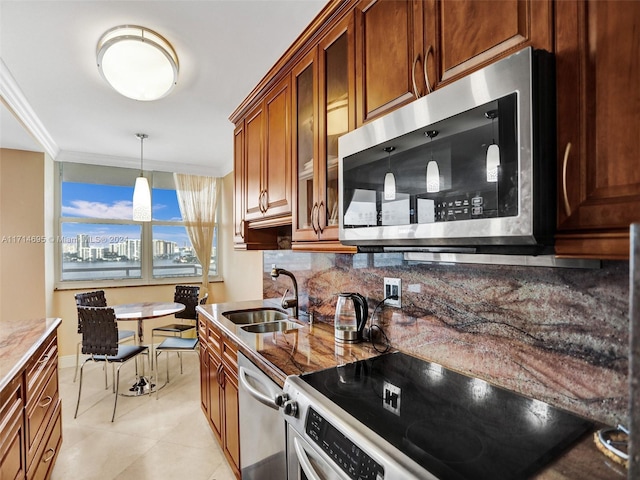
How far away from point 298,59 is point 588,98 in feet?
4.70

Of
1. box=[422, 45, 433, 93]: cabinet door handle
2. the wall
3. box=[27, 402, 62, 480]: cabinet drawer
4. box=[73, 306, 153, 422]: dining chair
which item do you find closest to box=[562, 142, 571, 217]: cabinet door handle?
box=[422, 45, 433, 93]: cabinet door handle

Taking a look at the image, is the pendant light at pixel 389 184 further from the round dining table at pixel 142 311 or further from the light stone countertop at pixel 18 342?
the round dining table at pixel 142 311

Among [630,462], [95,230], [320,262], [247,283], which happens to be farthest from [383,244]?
[95,230]

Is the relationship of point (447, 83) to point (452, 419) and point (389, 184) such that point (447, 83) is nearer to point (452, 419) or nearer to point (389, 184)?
point (389, 184)

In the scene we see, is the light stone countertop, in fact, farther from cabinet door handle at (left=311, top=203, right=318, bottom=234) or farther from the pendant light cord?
Answer: the pendant light cord

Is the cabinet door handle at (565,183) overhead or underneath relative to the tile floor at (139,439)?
overhead

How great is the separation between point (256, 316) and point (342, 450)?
1.71 meters

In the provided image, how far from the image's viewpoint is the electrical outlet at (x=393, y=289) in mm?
1523

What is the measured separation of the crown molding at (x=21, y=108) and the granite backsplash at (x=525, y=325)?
270cm

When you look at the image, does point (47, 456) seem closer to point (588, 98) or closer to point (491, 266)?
point (491, 266)

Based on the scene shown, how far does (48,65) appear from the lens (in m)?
2.09

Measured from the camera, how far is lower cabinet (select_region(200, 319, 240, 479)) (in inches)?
72.5

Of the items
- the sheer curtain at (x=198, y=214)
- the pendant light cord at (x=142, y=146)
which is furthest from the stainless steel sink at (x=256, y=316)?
the sheer curtain at (x=198, y=214)

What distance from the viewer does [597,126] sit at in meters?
0.66
